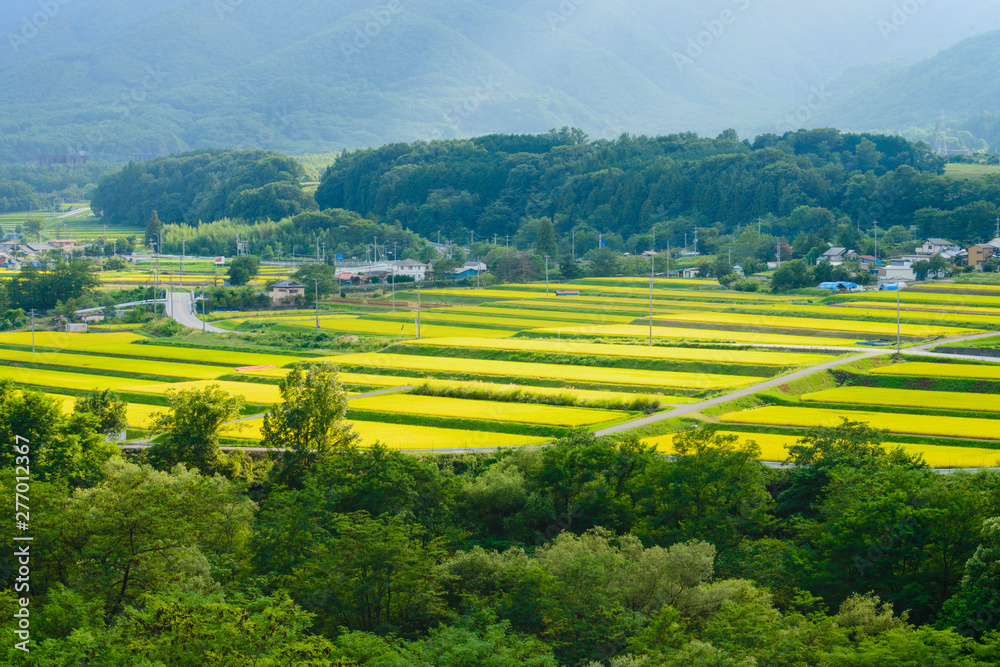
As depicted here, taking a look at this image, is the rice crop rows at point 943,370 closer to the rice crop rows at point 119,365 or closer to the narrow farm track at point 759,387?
the narrow farm track at point 759,387

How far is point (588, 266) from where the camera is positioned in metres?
85.6

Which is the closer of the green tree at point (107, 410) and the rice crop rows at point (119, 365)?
the green tree at point (107, 410)

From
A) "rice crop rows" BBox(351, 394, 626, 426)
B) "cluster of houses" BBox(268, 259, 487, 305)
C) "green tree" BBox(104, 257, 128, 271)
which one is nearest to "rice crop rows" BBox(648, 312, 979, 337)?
"rice crop rows" BBox(351, 394, 626, 426)

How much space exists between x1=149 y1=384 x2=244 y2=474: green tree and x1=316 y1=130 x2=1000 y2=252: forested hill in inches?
2904

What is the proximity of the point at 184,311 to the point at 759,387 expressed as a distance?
4135 cm

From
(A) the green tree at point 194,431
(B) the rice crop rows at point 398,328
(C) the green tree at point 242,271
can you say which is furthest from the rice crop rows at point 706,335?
(C) the green tree at point 242,271

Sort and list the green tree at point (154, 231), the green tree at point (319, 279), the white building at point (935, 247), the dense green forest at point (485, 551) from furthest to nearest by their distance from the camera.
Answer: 1. the green tree at point (154, 231)
2. the white building at point (935, 247)
3. the green tree at point (319, 279)
4. the dense green forest at point (485, 551)

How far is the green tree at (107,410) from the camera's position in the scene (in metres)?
31.4

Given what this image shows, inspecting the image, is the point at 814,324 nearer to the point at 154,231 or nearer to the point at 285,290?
the point at 285,290

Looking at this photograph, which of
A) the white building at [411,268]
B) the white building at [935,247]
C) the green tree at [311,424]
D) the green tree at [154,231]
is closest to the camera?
the green tree at [311,424]

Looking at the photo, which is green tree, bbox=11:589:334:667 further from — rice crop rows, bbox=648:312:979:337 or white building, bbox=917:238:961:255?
white building, bbox=917:238:961:255

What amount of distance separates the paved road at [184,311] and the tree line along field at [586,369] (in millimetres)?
1327

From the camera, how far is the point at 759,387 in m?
37.4

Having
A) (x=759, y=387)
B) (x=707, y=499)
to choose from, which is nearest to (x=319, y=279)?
(x=759, y=387)
